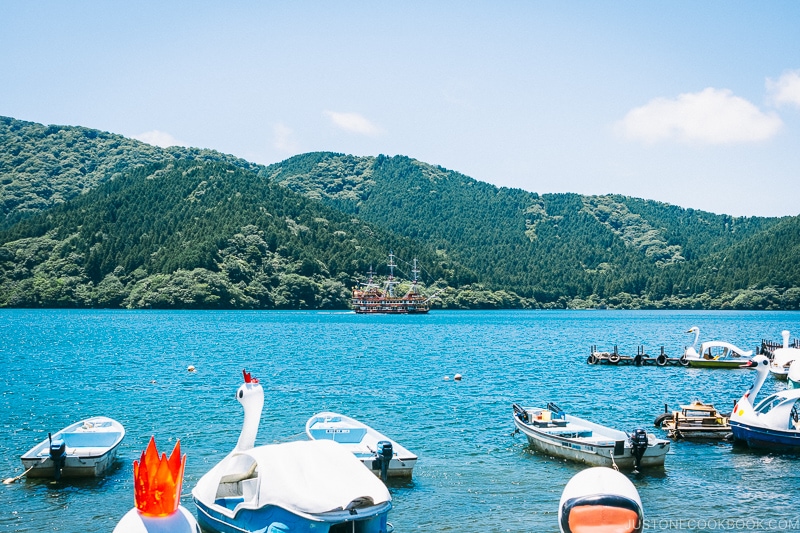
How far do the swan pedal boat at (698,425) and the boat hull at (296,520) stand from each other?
2168 cm

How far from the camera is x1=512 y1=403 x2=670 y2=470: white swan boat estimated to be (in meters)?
28.3

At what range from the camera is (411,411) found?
4497 centimetres

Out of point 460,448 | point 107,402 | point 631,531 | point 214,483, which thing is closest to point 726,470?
point 460,448

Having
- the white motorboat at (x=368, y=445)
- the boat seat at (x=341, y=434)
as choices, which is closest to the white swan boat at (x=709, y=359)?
the white motorboat at (x=368, y=445)

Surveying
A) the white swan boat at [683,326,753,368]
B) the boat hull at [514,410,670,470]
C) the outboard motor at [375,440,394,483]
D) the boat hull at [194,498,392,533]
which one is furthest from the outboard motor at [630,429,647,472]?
the white swan boat at [683,326,753,368]

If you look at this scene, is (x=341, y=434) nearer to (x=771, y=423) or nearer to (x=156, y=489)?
(x=771, y=423)

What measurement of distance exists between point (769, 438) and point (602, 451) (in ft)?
28.8

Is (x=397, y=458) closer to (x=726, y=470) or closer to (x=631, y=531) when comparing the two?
(x=726, y=470)

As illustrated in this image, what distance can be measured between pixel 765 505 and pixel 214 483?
17802 millimetres

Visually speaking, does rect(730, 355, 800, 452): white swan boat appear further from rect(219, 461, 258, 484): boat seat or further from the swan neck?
rect(219, 461, 258, 484): boat seat

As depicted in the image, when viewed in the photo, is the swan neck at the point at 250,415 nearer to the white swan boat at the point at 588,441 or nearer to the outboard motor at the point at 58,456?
the outboard motor at the point at 58,456

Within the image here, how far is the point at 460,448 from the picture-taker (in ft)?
Answer: 111

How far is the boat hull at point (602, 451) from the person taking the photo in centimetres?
2836

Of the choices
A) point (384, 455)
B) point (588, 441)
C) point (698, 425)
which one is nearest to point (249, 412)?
point (384, 455)
